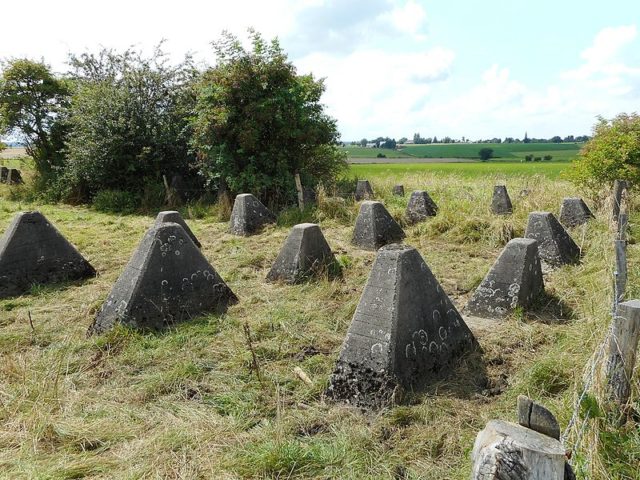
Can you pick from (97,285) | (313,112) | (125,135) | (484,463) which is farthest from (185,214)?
(484,463)

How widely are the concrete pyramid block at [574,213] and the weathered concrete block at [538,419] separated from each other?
29.2 ft

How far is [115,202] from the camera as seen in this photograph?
1563cm

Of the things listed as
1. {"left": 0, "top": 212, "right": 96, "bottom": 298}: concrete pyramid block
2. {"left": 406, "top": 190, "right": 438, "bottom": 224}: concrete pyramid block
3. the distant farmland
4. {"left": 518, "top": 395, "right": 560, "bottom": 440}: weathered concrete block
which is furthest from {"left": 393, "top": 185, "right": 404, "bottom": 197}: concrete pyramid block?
the distant farmland

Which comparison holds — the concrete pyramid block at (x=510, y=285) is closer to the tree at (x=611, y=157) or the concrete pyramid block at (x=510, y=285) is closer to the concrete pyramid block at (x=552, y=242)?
the concrete pyramid block at (x=552, y=242)

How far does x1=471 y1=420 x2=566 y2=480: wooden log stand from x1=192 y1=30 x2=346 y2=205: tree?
39.9ft

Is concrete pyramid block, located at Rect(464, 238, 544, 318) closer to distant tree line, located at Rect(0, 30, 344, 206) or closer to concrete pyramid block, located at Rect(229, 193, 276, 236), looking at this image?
concrete pyramid block, located at Rect(229, 193, 276, 236)

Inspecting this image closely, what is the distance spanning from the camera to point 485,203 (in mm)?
12297

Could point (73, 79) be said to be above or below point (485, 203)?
above

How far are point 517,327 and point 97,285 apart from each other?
624 cm

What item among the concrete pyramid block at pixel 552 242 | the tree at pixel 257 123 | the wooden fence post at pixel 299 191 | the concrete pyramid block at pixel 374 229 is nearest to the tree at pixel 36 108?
the tree at pixel 257 123

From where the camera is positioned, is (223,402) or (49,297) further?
(49,297)

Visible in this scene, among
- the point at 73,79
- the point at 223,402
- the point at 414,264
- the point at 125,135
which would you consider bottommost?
the point at 223,402

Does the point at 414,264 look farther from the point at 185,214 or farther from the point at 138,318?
the point at 185,214

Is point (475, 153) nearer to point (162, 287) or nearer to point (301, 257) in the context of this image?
point (301, 257)
